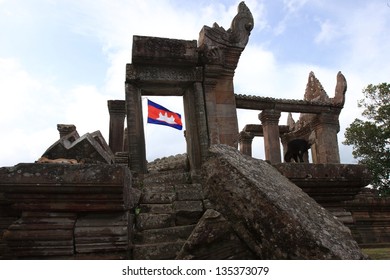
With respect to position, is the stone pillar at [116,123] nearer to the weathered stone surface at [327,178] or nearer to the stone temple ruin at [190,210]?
the stone temple ruin at [190,210]

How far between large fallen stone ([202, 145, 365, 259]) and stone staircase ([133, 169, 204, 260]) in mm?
1241

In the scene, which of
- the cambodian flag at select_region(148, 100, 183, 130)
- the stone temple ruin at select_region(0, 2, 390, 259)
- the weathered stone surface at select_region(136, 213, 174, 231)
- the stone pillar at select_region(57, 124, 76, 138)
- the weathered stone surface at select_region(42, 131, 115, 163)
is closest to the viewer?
the stone temple ruin at select_region(0, 2, 390, 259)

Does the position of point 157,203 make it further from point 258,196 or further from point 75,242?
point 258,196

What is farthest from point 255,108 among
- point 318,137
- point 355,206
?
point 355,206

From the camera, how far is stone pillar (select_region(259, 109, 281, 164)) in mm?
12891

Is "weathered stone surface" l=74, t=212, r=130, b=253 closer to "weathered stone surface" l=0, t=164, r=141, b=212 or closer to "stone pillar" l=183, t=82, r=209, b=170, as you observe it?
"weathered stone surface" l=0, t=164, r=141, b=212

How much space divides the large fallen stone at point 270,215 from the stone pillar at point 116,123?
30.6 feet

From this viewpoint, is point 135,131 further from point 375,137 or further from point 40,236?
point 375,137

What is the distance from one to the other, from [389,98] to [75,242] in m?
21.5

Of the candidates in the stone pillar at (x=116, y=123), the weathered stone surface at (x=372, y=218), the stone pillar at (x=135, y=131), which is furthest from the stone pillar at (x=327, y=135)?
the stone pillar at (x=135, y=131)

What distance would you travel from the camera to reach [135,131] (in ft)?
24.8

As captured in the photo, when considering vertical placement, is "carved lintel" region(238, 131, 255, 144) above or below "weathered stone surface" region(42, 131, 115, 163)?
above

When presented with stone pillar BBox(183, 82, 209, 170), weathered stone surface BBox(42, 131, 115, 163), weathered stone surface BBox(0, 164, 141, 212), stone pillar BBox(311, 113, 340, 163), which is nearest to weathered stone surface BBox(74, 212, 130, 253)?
weathered stone surface BBox(0, 164, 141, 212)
